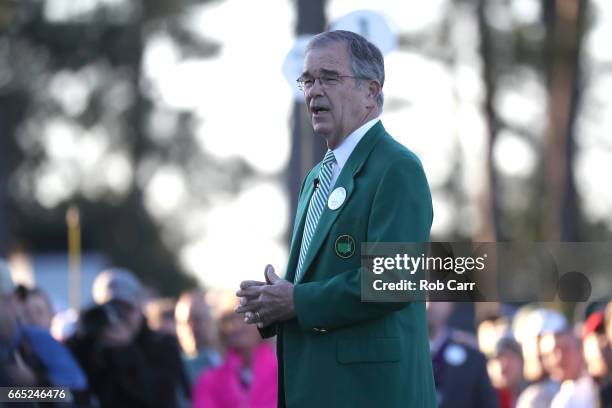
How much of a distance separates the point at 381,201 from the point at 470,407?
440 cm

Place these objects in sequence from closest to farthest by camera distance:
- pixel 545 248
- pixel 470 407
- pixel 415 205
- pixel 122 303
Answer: pixel 415 205 < pixel 545 248 < pixel 470 407 < pixel 122 303

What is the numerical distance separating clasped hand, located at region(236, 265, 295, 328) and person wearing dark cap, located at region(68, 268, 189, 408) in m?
4.79

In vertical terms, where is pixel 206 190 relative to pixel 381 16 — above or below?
above

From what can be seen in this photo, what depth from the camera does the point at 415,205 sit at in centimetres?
531

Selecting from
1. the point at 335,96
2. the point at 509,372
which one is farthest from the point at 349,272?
the point at 509,372

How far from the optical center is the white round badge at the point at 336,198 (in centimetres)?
549

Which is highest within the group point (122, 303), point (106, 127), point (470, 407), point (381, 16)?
point (106, 127)

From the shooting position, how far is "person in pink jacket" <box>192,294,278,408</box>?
10.1 metres

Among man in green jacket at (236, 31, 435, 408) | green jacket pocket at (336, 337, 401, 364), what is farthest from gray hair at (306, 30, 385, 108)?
green jacket pocket at (336, 337, 401, 364)

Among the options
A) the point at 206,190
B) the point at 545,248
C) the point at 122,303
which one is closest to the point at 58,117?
the point at 206,190

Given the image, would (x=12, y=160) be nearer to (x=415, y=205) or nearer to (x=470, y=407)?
(x=470, y=407)

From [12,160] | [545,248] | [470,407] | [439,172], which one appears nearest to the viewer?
[545,248]

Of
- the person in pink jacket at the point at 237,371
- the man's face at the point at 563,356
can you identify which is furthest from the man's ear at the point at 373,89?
the person in pink jacket at the point at 237,371

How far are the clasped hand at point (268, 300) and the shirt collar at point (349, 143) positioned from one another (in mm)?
515
